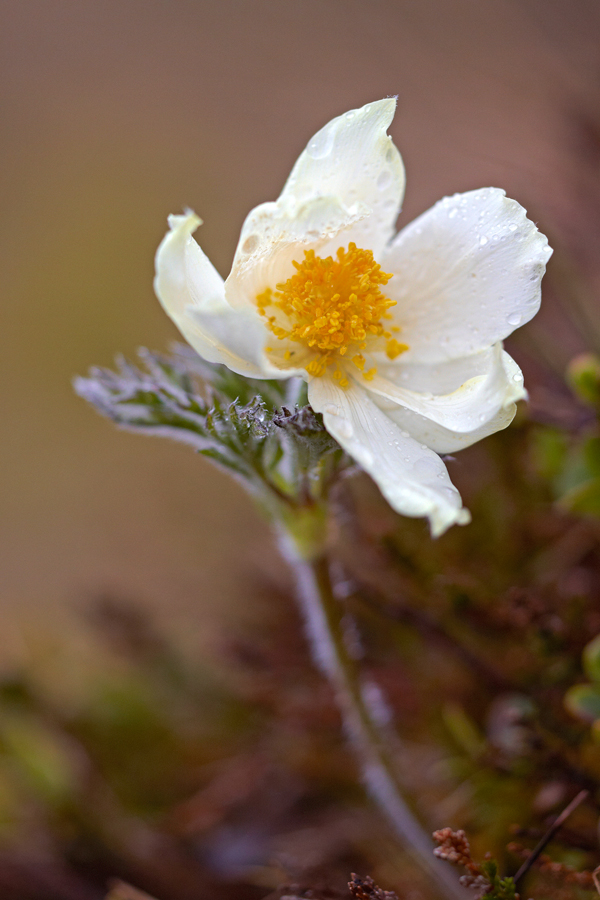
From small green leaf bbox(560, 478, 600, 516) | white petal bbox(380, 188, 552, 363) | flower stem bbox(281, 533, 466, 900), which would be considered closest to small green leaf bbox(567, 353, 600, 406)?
small green leaf bbox(560, 478, 600, 516)

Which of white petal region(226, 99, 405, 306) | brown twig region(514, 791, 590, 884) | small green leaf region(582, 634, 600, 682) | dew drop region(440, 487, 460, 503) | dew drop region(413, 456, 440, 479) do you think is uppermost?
white petal region(226, 99, 405, 306)

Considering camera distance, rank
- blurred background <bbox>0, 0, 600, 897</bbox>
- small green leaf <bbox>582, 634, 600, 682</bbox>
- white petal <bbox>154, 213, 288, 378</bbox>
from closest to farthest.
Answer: white petal <bbox>154, 213, 288, 378</bbox> < small green leaf <bbox>582, 634, 600, 682</bbox> < blurred background <bbox>0, 0, 600, 897</bbox>

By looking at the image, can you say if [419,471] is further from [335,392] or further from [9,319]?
[9,319]

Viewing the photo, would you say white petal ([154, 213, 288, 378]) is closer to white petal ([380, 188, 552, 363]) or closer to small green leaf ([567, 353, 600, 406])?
white petal ([380, 188, 552, 363])

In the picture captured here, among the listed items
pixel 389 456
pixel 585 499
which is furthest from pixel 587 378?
pixel 389 456

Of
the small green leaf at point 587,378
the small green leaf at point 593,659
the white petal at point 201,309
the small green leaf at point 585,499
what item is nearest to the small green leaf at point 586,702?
the small green leaf at point 593,659

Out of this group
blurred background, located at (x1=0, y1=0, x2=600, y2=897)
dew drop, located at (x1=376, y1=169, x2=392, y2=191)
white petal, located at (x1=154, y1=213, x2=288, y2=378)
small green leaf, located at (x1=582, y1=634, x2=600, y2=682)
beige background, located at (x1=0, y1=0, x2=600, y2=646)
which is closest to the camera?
white petal, located at (x1=154, y1=213, x2=288, y2=378)

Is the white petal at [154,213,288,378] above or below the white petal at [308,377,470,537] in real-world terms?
above

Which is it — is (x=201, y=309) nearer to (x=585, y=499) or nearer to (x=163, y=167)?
(x=585, y=499)
